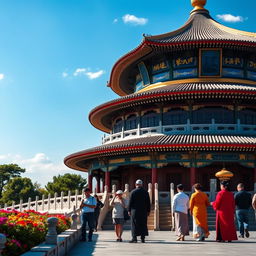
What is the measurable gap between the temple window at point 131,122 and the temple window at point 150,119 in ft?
2.28

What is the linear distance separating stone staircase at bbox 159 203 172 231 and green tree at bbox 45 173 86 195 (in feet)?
Result: 181

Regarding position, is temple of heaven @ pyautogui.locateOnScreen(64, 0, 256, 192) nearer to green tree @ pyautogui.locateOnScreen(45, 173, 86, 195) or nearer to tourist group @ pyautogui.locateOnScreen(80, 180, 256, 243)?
tourist group @ pyautogui.locateOnScreen(80, 180, 256, 243)

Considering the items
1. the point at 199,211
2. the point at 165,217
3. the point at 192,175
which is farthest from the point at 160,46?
the point at 199,211

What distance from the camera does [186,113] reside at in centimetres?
3073

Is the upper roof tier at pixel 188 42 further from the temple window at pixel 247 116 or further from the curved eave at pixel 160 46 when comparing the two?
the temple window at pixel 247 116

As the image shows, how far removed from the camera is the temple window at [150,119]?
3152 centimetres

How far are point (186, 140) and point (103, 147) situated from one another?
5.86 metres

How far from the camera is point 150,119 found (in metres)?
31.9

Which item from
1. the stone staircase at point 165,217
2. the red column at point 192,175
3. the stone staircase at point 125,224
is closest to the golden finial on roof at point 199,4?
the red column at point 192,175

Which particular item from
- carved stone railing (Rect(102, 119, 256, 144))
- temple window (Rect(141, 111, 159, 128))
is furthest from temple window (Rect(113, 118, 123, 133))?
carved stone railing (Rect(102, 119, 256, 144))

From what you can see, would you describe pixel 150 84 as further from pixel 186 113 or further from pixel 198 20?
pixel 198 20

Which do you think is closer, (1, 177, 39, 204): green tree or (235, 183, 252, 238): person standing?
(235, 183, 252, 238): person standing

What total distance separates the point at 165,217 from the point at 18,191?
59.1 metres

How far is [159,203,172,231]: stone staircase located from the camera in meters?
21.6
